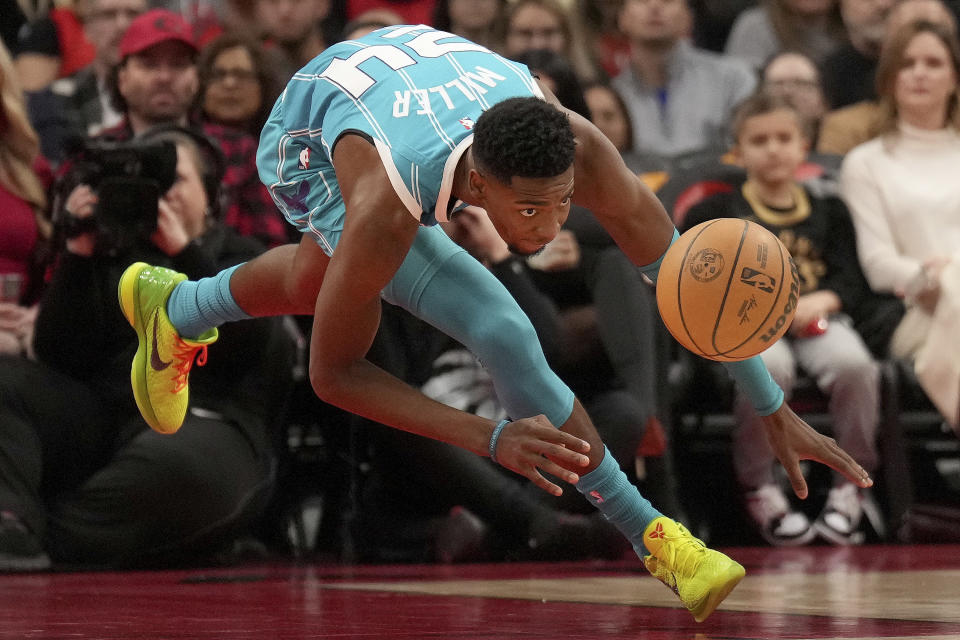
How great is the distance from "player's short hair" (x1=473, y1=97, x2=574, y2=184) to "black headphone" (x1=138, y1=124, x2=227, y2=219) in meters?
2.32

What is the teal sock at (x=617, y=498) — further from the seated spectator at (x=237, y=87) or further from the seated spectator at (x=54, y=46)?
the seated spectator at (x=54, y=46)

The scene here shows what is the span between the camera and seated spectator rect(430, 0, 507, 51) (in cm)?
695

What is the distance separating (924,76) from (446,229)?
2383mm

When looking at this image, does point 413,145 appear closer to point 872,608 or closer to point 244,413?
point 872,608

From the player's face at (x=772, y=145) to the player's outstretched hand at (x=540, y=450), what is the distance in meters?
3.16

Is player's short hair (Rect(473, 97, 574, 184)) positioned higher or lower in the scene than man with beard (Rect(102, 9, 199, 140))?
higher

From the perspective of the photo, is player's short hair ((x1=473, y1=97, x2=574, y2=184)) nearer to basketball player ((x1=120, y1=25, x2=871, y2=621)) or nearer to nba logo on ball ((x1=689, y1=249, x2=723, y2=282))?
basketball player ((x1=120, y1=25, x2=871, y2=621))

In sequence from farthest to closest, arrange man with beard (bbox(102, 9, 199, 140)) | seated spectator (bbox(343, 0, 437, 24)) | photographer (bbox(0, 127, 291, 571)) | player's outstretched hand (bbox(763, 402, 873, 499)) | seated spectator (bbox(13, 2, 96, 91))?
seated spectator (bbox(343, 0, 437, 24))
seated spectator (bbox(13, 2, 96, 91))
man with beard (bbox(102, 9, 199, 140))
photographer (bbox(0, 127, 291, 571))
player's outstretched hand (bbox(763, 402, 873, 499))

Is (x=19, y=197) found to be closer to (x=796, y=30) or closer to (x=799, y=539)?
(x=799, y=539)

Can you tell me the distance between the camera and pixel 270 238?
549 cm

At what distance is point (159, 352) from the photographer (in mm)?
4180

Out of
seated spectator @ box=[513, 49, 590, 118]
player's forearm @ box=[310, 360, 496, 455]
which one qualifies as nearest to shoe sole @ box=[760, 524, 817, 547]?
seated spectator @ box=[513, 49, 590, 118]

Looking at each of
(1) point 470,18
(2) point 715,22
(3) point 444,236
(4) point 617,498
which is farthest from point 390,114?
(2) point 715,22

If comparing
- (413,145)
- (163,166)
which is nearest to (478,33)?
(163,166)
